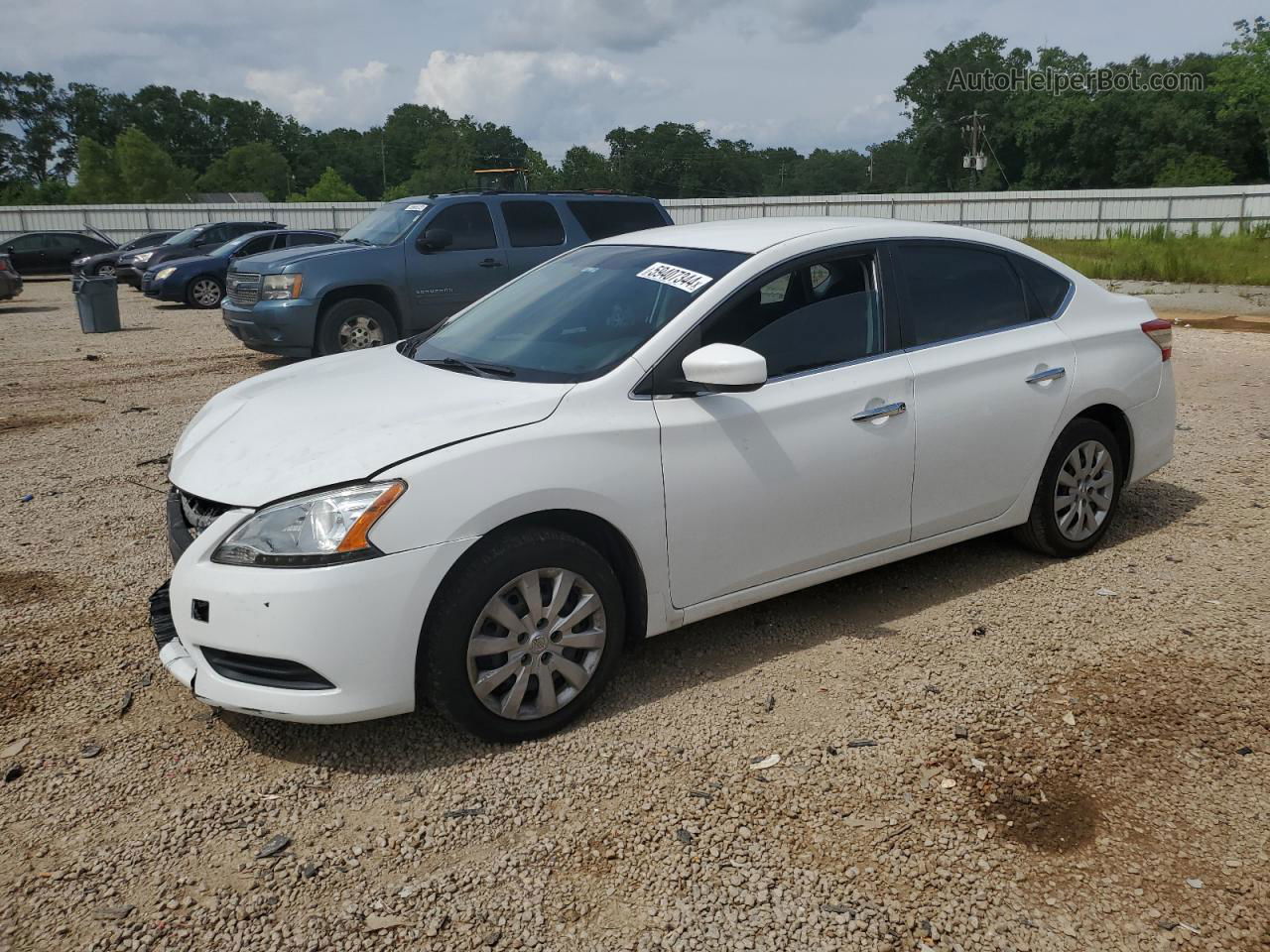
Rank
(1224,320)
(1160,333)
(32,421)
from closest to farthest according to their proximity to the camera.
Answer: (1160,333) < (32,421) < (1224,320)

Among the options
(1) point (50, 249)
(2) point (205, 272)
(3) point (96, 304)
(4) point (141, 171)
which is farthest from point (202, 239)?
(4) point (141, 171)

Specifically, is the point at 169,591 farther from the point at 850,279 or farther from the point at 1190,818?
the point at 1190,818

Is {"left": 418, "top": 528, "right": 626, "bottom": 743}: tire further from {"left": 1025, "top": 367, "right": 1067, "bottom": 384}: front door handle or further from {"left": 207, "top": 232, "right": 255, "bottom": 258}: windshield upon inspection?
{"left": 207, "top": 232, "right": 255, "bottom": 258}: windshield

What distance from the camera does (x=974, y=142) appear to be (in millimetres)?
75188

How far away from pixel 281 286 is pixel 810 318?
330 inches

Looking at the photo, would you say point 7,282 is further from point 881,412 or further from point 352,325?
point 881,412

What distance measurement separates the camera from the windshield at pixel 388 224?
11844 mm

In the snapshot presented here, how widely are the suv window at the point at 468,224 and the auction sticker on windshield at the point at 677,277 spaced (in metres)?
7.79

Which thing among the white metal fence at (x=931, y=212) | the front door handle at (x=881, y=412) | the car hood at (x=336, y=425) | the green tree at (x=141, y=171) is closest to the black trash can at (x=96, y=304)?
the car hood at (x=336, y=425)

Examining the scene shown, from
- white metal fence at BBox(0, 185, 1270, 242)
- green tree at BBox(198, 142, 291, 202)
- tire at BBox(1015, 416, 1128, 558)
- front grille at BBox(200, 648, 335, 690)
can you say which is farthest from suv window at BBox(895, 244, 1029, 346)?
green tree at BBox(198, 142, 291, 202)

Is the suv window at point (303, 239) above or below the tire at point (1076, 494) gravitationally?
above

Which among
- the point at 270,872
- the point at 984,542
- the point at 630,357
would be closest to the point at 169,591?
the point at 270,872

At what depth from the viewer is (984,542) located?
18.5 feet

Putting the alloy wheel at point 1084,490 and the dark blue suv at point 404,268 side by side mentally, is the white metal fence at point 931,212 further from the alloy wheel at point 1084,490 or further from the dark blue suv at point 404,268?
the alloy wheel at point 1084,490
